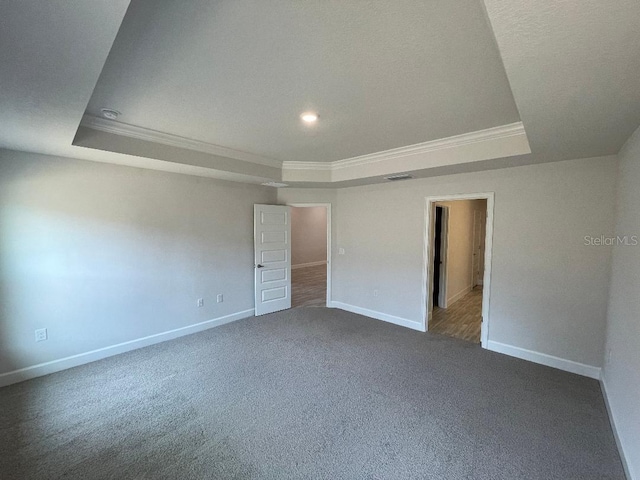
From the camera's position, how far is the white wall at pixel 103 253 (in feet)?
9.21

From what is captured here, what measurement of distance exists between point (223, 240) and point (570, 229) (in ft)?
15.2

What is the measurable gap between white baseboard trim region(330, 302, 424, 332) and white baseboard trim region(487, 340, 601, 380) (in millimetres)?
1049

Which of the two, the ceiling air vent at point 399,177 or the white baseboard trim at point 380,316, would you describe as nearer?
the ceiling air vent at point 399,177

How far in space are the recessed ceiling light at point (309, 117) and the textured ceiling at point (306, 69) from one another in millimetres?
86

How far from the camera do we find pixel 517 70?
1335 mm

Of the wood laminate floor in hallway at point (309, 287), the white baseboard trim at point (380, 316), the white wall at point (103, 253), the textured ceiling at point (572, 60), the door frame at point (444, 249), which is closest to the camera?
the textured ceiling at point (572, 60)

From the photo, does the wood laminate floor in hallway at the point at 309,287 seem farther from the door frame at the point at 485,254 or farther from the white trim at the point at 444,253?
the white trim at the point at 444,253

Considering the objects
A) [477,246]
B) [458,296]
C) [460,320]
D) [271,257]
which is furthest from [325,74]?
[477,246]

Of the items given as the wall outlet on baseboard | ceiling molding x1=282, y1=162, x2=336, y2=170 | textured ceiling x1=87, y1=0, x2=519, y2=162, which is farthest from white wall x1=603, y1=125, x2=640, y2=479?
the wall outlet on baseboard

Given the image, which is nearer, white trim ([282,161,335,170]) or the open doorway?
white trim ([282,161,335,170])

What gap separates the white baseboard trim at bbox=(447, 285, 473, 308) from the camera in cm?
568

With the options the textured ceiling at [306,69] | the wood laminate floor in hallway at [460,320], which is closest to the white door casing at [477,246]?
the wood laminate floor in hallway at [460,320]

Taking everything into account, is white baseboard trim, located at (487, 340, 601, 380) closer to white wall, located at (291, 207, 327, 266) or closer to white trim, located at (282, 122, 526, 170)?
white trim, located at (282, 122, 526, 170)

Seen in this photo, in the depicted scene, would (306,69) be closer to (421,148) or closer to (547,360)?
(421,148)
